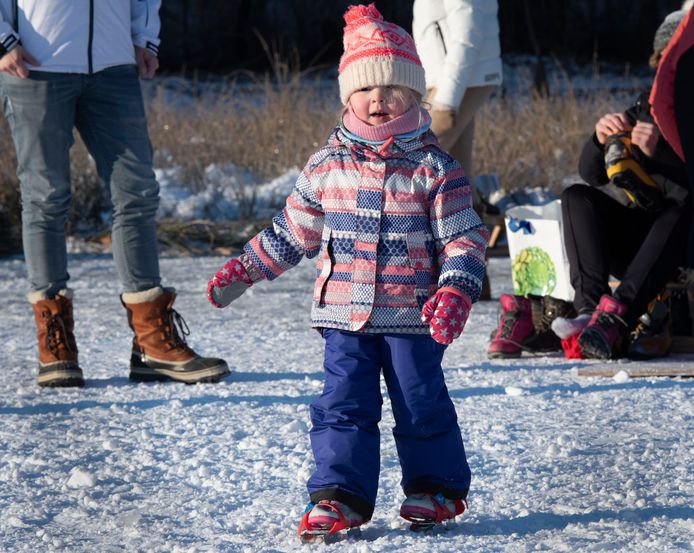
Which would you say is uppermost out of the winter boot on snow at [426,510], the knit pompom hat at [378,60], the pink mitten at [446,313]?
the knit pompom hat at [378,60]

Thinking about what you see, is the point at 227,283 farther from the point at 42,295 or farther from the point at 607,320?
the point at 607,320

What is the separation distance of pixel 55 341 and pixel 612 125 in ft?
7.27

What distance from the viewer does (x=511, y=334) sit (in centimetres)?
483

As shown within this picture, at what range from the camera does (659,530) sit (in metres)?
2.80

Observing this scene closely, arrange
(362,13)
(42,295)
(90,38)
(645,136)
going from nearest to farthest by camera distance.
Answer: (362,13)
(90,38)
(42,295)
(645,136)

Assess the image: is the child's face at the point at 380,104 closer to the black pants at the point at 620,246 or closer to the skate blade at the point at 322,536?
the skate blade at the point at 322,536

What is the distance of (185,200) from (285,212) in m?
6.58

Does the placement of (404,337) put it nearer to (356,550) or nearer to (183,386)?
(356,550)

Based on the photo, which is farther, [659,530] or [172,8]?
[172,8]

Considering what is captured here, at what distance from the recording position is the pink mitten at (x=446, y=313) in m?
2.58

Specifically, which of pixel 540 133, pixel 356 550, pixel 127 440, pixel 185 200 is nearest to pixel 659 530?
pixel 356 550

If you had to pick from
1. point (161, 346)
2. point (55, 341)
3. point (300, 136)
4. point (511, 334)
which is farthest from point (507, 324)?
point (300, 136)

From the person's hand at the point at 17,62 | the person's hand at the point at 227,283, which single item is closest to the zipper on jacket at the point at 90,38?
the person's hand at the point at 17,62

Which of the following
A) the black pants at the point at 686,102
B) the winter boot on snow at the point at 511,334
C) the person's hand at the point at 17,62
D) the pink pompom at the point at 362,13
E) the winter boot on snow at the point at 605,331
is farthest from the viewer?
the winter boot on snow at the point at 511,334
